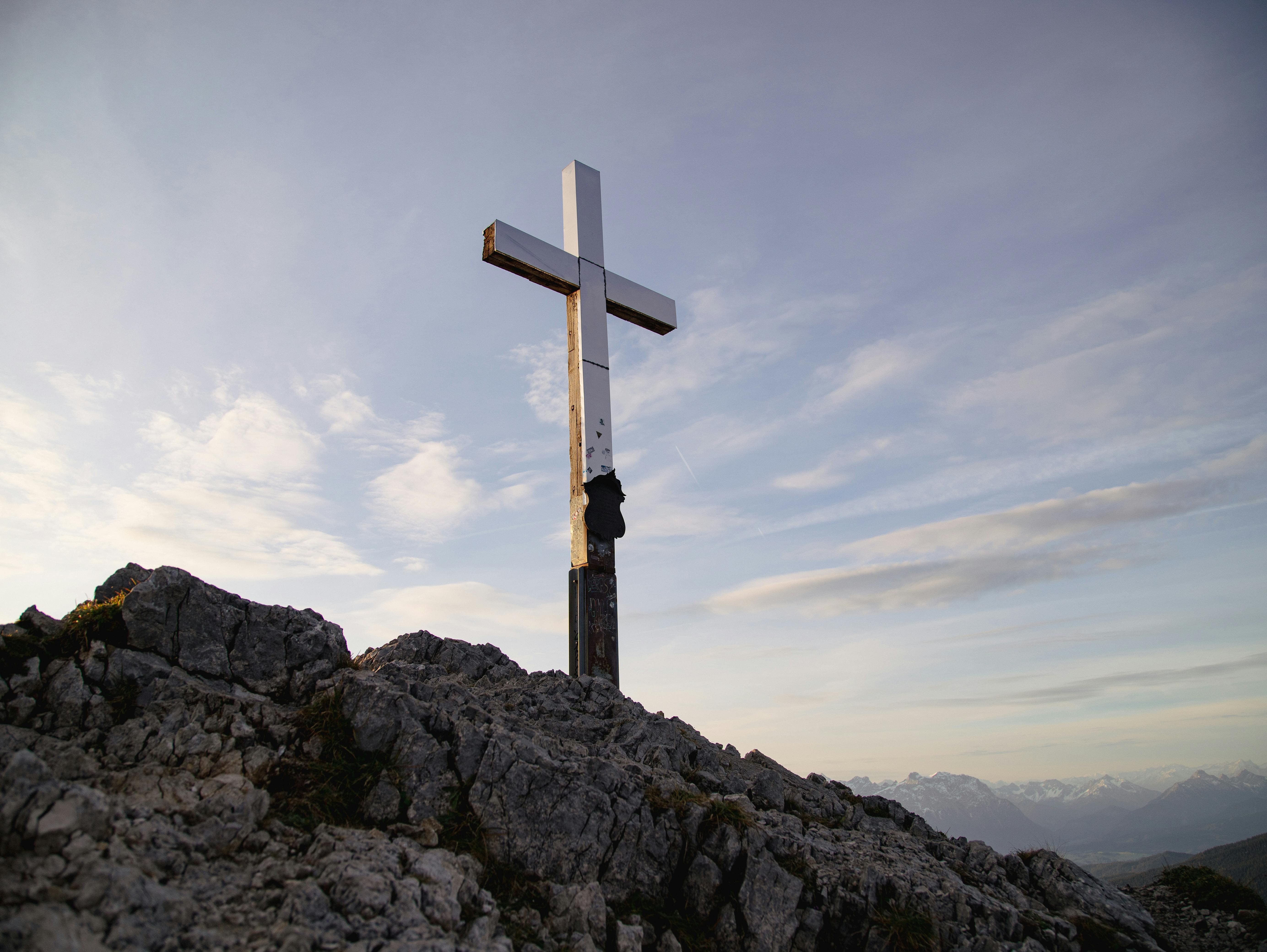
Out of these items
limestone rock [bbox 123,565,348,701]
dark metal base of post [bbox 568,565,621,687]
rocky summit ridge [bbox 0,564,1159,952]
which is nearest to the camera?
rocky summit ridge [bbox 0,564,1159,952]

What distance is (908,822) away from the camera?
9.63 m

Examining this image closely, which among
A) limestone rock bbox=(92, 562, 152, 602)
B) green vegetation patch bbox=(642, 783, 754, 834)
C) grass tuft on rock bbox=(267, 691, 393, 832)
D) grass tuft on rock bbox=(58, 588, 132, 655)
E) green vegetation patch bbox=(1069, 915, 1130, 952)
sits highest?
limestone rock bbox=(92, 562, 152, 602)

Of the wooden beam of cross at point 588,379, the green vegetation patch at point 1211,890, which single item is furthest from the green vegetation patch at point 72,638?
the green vegetation patch at point 1211,890

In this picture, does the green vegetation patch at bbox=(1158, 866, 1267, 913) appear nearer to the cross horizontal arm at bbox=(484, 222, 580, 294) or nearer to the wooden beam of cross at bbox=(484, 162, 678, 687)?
the wooden beam of cross at bbox=(484, 162, 678, 687)

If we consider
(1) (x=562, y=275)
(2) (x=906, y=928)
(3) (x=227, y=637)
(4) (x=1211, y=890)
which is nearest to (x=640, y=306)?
(1) (x=562, y=275)

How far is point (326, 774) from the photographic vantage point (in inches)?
247

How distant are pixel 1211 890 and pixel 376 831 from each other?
11059 millimetres

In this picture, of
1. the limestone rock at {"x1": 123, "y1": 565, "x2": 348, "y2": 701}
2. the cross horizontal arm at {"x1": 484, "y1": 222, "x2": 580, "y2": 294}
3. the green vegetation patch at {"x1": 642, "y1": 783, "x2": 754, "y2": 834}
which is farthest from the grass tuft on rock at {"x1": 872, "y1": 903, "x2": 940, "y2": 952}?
the cross horizontal arm at {"x1": 484, "y1": 222, "x2": 580, "y2": 294}

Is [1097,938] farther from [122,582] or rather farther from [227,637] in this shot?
[122,582]

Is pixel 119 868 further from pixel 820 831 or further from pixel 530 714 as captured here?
A: pixel 820 831

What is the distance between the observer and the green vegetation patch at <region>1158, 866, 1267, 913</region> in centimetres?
A: 903

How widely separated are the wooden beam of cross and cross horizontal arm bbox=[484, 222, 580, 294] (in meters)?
0.02

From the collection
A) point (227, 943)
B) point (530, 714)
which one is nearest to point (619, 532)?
point (530, 714)

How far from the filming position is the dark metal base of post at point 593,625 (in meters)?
11.8
